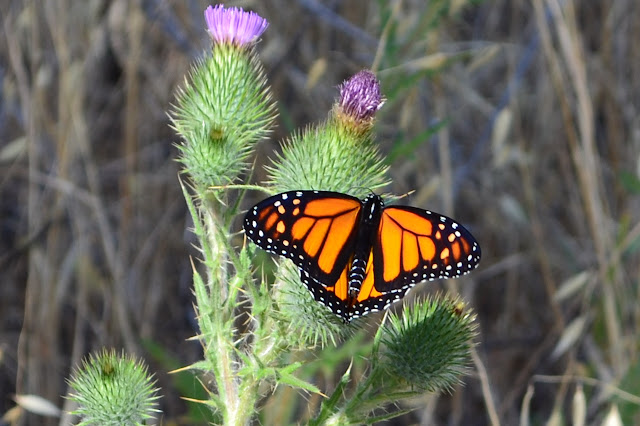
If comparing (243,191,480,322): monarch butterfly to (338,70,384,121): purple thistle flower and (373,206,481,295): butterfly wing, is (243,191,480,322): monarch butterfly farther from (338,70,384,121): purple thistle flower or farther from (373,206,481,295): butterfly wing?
(338,70,384,121): purple thistle flower

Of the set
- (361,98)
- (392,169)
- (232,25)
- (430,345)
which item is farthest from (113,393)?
(392,169)

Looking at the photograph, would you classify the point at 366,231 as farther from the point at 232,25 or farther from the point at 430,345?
the point at 232,25

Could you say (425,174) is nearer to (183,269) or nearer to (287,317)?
(183,269)

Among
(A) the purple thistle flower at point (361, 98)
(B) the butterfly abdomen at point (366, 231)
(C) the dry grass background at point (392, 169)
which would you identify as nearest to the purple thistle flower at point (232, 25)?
(A) the purple thistle flower at point (361, 98)

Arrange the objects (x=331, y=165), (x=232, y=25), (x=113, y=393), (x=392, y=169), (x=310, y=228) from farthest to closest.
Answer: (x=392, y=169), (x=232, y=25), (x=331, y=165), (x=310, y=228), (x=113, y=393)

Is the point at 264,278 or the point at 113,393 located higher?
the point at 264,278

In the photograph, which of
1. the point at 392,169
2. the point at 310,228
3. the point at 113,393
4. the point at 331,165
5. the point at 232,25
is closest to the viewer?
the point at 113,393
